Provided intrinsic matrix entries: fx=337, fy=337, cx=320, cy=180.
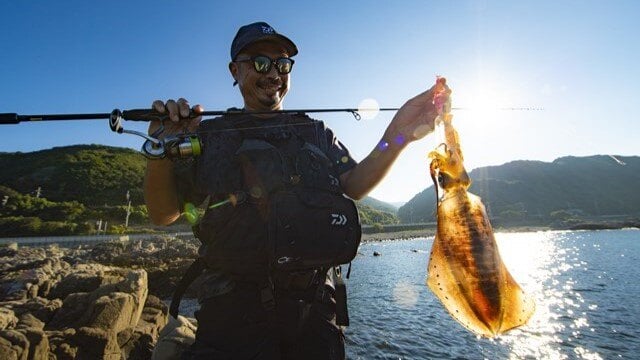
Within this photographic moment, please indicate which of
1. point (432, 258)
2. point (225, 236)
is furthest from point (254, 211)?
point (432, 258)

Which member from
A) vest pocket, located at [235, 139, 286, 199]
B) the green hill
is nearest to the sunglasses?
vest pocket, located at [235, 139, 286, 199]

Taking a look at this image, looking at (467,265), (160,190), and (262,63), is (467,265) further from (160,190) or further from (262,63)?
(262,63)

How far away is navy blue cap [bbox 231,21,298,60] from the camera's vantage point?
3541mm

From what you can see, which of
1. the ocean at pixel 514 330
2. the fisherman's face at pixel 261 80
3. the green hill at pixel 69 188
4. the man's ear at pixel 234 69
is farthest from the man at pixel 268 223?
the green hill at pixel 69 188

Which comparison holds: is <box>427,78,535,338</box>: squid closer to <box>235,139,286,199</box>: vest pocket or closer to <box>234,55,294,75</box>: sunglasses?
<box>235,139,286,199</box>: vest pocket

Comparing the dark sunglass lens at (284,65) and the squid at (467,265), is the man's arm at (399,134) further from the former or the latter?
the dark sunglass lens at (284,65)

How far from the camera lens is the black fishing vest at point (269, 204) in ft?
8.62

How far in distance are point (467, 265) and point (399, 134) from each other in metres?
1.19

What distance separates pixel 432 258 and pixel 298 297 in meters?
1.17

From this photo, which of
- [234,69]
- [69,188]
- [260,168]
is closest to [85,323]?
[234,69]

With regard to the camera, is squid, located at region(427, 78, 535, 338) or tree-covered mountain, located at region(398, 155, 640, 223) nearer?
squid, located at region(427, 78, 535, 338)

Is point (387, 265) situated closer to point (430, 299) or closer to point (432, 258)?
A: point (430, 299)

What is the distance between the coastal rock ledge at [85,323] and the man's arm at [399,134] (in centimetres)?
658

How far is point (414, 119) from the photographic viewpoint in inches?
110
